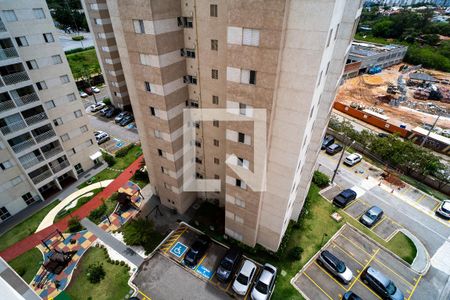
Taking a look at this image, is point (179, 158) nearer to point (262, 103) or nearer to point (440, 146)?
point (262, 103)

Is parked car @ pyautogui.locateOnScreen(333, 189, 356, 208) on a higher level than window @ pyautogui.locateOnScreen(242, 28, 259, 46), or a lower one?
lower

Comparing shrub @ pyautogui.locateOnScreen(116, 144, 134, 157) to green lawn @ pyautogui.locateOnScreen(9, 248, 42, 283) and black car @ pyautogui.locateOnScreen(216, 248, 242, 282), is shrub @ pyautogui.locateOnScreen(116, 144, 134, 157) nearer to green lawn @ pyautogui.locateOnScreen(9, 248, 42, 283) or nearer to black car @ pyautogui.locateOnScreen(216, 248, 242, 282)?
green lawn @ pyautogui.locateOnScreen(9, 248, 42, 283)

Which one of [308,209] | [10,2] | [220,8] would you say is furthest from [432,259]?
[10,2]

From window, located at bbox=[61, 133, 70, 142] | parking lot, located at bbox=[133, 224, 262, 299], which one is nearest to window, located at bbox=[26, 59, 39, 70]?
window, located at bbox=[61, 133, 70, 142]

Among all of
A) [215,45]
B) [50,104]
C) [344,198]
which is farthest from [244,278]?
[50,104]

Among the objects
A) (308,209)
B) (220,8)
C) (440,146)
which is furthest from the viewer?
(440,146)

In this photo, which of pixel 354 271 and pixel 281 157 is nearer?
pixel 281 157

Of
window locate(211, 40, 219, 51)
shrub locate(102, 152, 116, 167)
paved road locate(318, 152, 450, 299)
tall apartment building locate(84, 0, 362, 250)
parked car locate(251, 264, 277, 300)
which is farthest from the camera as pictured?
shrub locate(102, 152, 116, 167)
